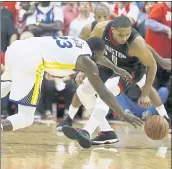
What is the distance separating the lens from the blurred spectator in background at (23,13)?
35.9 feet

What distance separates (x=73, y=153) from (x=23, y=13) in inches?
183

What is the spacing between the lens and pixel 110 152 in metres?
7.25

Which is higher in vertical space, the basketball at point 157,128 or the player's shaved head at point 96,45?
the player's shaved head at point 96,45

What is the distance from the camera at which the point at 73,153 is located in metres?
7.06

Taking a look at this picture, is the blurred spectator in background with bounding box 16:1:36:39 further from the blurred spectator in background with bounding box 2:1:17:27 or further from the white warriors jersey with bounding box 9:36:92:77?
the white warriors jersey with bounding box 9:36:92:77

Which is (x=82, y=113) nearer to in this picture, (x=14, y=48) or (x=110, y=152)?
(x=110, y=152)

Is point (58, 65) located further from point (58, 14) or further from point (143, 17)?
point (143, 17)

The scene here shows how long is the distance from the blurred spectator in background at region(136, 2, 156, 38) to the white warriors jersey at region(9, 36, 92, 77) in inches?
171

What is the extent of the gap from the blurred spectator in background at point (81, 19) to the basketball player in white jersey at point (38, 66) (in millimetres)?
4164

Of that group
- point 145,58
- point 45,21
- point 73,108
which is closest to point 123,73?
point 145,58

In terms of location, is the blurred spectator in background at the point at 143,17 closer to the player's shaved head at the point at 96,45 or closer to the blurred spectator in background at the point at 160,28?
the blurred spectator in background at the point at 160,28

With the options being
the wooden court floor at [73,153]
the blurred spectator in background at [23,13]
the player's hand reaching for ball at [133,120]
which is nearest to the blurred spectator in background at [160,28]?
the blurred spectator in background at [23,13]

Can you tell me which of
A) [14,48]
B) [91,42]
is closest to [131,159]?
[91,42]

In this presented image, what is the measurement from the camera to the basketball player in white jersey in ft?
21.0
